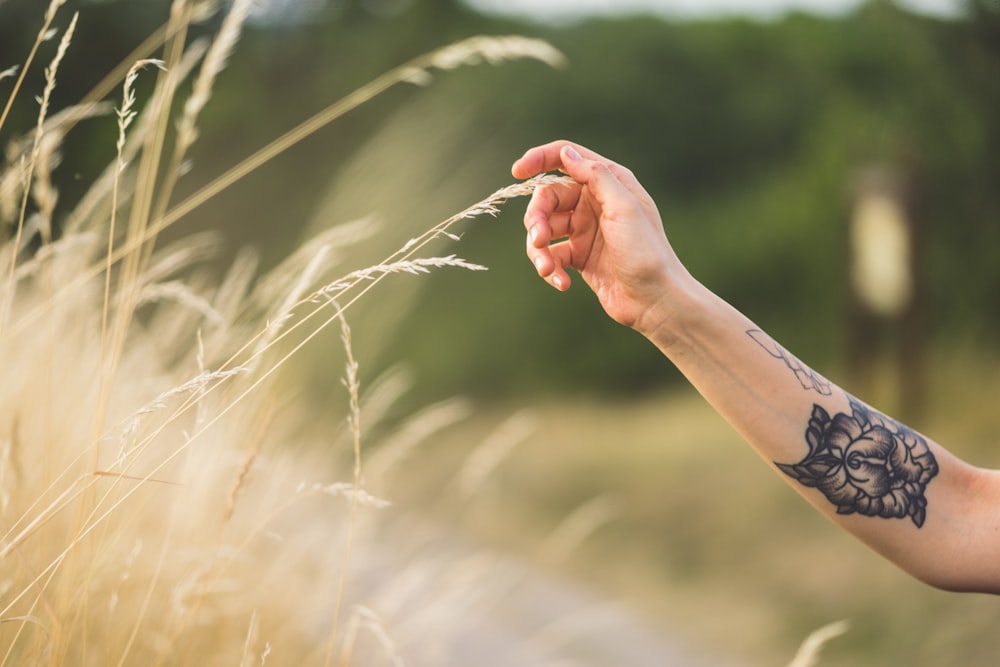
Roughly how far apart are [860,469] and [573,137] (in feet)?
23.5

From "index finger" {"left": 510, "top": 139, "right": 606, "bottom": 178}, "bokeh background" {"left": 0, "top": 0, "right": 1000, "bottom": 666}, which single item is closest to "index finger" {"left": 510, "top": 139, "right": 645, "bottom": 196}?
"index finger" {"left": 510, "top": 139, "right": 606, "bottom": 178}

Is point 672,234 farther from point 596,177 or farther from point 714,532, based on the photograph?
point 596,177

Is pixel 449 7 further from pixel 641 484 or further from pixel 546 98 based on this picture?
pixel 641 484

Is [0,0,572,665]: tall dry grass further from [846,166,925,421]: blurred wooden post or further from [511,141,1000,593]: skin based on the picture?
[846,166,925,421]: blurred wooden post

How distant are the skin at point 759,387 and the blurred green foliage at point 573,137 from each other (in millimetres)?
5204

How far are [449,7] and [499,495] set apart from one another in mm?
5338

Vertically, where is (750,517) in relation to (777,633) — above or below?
below

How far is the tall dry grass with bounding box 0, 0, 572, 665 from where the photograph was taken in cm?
90

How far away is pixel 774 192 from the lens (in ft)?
24.1

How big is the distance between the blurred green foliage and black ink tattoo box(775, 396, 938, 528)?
5225 millimetres

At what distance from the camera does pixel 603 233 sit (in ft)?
3.54

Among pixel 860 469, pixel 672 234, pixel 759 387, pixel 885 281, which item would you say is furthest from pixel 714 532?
pixel 759 387

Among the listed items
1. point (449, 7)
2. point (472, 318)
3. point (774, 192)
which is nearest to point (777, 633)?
point (774, 192)


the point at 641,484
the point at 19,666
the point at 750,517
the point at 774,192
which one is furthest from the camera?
the point at 774,192
